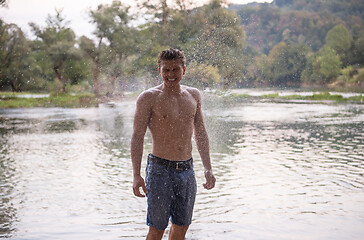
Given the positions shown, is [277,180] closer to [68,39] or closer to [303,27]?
[68,39]

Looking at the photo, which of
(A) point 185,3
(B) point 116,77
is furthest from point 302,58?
(B) point 116,77

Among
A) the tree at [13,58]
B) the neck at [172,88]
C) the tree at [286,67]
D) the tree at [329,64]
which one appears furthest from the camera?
the tree at [286,67]

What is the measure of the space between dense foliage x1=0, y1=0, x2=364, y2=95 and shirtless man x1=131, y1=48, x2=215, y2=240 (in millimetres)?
28079

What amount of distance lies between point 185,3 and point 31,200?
45.5 m

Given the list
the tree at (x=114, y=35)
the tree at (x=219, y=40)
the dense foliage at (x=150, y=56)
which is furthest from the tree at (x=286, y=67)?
the tree at (x=114, y=35)

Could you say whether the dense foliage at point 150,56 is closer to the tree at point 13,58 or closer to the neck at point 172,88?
the tree at point 13,58

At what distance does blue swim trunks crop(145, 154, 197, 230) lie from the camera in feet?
9.52

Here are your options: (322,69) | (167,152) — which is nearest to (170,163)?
(167,152)

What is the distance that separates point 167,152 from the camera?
298 cm

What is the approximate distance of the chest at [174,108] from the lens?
9.71 ft

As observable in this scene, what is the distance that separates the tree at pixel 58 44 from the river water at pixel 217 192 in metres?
36.1

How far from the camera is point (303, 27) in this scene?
86750 millimetres

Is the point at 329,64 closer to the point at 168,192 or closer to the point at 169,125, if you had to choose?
the point at 169,125

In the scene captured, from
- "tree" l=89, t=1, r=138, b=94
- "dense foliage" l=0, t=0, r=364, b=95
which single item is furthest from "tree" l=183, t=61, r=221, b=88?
"tree" l=89, t=1, r=138, b=94
